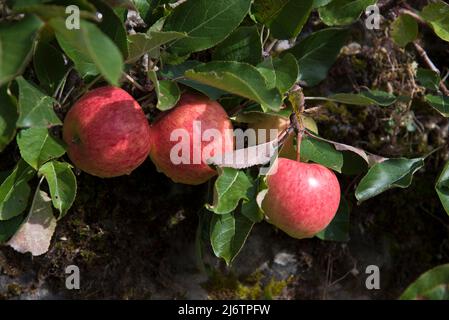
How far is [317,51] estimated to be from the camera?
4.22 feet

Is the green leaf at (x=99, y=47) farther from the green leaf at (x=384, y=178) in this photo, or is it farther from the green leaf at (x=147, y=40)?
the green leaf at (x=384, y=178)

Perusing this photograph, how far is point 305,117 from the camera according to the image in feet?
4.17

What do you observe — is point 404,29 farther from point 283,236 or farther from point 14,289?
point 14,289

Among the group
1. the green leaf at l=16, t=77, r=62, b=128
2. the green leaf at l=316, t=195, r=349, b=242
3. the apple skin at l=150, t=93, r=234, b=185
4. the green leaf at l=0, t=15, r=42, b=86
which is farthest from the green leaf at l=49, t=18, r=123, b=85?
the green leaf at l=316, t=195, r=349, b=242

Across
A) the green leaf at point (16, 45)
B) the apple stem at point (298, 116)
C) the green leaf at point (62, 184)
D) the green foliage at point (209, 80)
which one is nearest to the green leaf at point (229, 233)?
the green foliage at point (209, 80)

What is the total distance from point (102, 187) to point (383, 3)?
0.78 meters

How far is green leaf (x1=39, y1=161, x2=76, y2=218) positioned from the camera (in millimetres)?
1103

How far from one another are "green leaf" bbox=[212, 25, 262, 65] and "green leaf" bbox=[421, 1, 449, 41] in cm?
37

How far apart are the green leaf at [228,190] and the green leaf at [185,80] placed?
148 mm

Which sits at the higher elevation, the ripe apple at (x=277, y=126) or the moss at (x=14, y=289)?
the ripe apple at (x=277, y=126)

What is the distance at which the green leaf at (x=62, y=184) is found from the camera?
3.62ft

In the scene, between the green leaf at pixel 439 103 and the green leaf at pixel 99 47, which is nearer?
the green leaf at pixel 99 47

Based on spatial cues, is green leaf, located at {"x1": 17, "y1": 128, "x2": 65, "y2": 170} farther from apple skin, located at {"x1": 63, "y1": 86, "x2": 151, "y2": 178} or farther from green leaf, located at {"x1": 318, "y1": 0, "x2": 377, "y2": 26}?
green leaf, located at {"x1": 318, "y1": 0, "x2": 377, "y2": 26}

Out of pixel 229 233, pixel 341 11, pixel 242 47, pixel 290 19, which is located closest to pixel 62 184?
pixel 229 233
